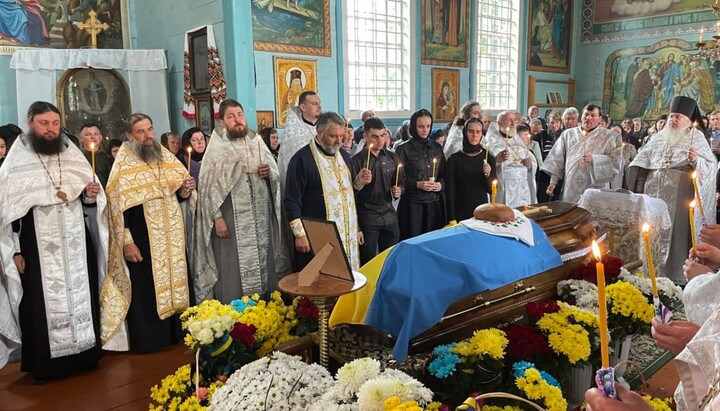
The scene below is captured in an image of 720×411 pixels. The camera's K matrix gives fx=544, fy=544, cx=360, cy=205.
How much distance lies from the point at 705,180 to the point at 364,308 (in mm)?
4419

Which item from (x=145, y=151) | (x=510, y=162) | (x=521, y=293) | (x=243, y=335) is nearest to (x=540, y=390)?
(x=521, y=293)

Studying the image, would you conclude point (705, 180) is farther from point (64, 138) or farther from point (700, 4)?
point (700, 4)

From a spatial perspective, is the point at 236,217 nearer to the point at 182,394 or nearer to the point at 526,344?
the point at 182,394

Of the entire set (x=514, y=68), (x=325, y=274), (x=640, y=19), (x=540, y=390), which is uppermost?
(x=640, y=19)

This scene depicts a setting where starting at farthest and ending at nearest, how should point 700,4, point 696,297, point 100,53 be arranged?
1. point 700,4
2. point 100,53
3. point 696,297

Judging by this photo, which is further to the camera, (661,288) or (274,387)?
(661,288)

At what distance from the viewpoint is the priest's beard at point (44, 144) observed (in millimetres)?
3604

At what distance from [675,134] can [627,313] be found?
3207 millimetres

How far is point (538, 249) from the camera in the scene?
3.35 m

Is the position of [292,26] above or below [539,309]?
above

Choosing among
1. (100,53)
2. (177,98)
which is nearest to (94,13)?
(100,53)

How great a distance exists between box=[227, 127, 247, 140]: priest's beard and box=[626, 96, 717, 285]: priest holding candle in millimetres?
4096

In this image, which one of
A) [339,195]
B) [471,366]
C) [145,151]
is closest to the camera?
[471,366]

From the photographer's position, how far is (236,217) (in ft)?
14.3
